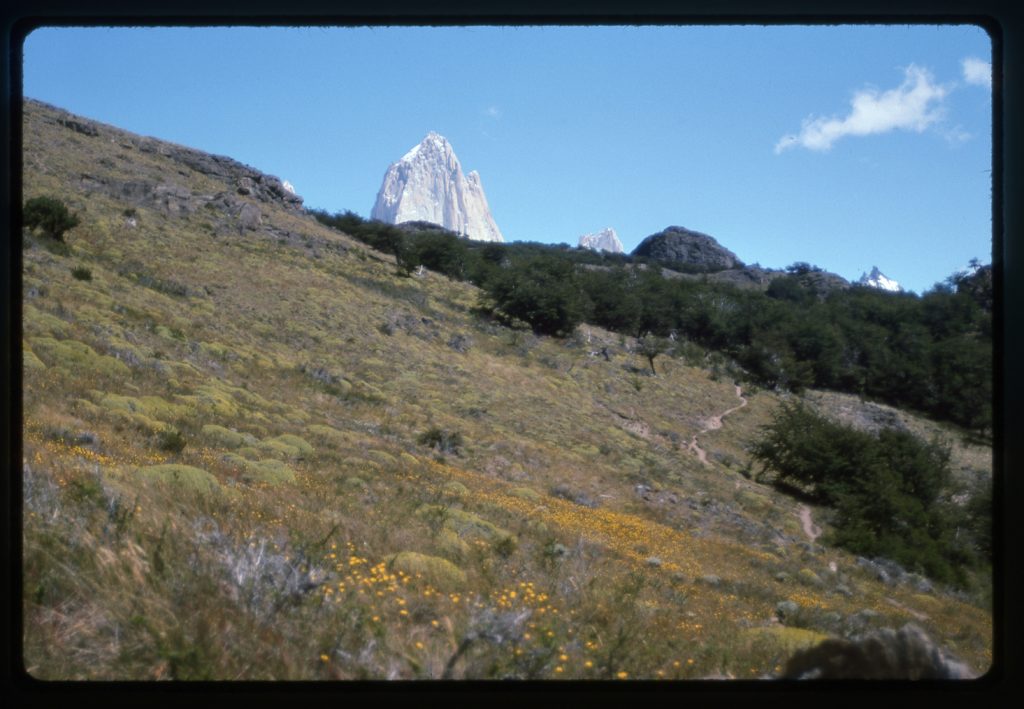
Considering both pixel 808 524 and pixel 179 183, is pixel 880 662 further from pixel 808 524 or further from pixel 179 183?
pixel 179 183

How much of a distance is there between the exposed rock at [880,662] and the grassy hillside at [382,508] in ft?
0.63

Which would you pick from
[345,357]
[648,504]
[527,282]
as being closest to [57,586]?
[648,504]

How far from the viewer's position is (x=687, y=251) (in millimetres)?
5840

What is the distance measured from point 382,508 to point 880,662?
337cm

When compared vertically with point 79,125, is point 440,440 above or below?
below

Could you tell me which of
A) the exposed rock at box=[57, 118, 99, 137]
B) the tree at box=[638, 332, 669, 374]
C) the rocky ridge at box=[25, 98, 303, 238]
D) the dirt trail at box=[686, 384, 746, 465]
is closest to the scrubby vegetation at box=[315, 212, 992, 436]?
the tree at box=[638, 332, 669, 374]

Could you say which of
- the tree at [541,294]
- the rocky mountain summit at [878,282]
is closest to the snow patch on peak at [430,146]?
the rocky mountain summit at [878,282]

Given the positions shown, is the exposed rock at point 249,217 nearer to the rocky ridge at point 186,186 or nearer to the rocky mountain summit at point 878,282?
the rocky ridge at point 186,186

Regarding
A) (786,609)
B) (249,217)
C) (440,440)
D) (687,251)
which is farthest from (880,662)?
(249,217)

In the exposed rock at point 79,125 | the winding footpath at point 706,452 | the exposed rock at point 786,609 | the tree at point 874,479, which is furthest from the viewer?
the exposed rock at point 79,125

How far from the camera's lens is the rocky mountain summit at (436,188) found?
4465 millimetres

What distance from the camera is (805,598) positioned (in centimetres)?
450

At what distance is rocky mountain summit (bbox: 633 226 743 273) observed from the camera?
15.8 ft

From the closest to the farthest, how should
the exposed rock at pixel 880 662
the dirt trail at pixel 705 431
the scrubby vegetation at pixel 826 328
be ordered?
1. the exposed rock at pixel 880 662
2. the scrubby vegetation at pixel 826 328
3. the dirt trail at pixel 705 431
